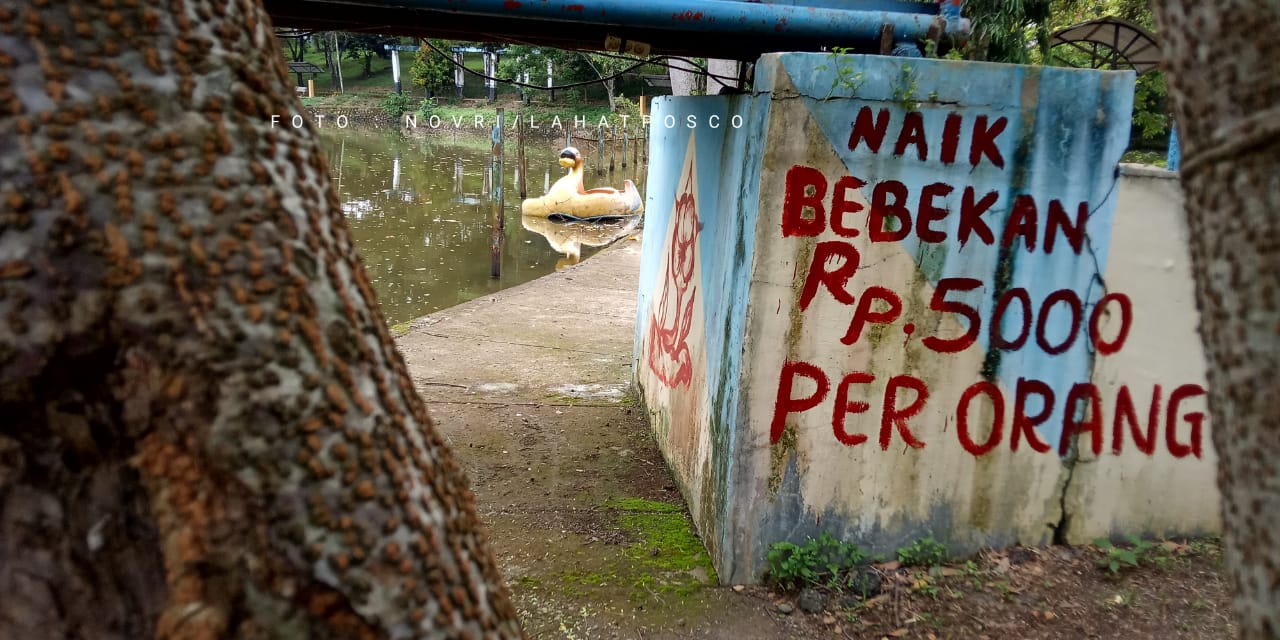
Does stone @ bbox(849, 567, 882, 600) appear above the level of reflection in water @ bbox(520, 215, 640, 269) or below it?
above

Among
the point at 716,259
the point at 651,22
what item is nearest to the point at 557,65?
the point at 651,22

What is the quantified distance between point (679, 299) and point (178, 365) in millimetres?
4301

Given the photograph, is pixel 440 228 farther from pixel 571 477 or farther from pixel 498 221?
pixel 571 477

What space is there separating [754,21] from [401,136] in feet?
132

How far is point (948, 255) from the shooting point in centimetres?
384

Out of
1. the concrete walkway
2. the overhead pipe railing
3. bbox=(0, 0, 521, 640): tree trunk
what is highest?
the overhead pipe railing

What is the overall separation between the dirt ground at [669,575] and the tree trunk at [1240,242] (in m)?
3.01

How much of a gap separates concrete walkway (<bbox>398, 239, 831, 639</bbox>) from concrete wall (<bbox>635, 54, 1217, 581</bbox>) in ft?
1.06

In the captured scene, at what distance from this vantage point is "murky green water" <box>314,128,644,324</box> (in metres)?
13.6

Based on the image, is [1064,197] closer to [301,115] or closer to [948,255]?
[948,255]

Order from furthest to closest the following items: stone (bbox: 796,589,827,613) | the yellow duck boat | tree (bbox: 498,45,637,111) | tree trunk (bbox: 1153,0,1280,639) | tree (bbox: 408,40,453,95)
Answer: tree (bbox: 408,40,453,95) → tree (bbox: 498,45,637,111) → the yellow duck boat → stone (bbox: 796,589,827,613) → tree trunk (bbox: 1153,0,1280,639)

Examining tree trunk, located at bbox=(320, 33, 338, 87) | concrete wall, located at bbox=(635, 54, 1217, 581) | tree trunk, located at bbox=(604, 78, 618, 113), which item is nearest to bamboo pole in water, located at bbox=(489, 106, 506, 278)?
concrete wall, located at bbox=(635, 54, 1217, 581)

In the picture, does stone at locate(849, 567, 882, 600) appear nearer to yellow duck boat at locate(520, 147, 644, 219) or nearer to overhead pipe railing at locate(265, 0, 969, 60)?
overhead pipe railing at locate(265, 0, 969, 60)

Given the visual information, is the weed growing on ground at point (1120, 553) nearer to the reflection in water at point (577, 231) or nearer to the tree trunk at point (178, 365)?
the tree trunk at point (178, 365)
